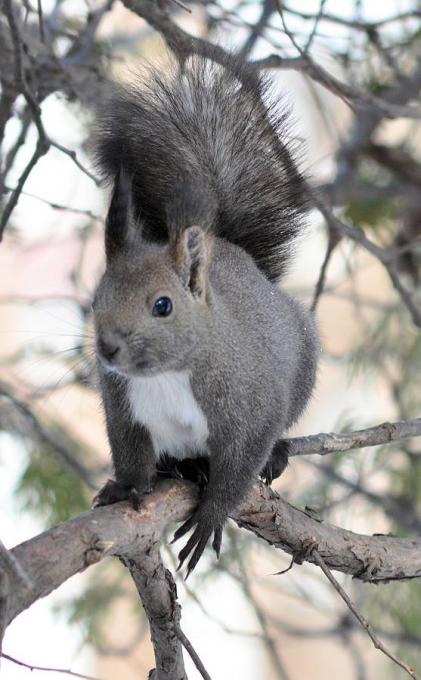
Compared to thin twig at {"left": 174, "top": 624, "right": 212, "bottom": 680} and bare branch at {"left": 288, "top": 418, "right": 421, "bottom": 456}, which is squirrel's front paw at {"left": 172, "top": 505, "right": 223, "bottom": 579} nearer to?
thin twig at {"left": 174, "top": 624, "right": 212, "bottom": 680}

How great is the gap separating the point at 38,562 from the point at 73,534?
0.08 m

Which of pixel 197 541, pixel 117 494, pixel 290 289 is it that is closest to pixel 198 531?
pixel 197 541

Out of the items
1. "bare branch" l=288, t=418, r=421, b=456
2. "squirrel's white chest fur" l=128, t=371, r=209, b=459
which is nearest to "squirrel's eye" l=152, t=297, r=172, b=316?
"squirrel's white chest fur" l=128, t=371, r=209, b=459

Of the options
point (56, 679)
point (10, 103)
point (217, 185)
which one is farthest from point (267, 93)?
point (56, 679)

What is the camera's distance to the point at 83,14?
2.89m

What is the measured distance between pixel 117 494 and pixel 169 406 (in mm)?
166

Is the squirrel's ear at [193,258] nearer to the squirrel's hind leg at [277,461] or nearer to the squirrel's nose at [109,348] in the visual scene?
the squirrel's nose at [109,348]

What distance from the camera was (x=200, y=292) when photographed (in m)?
1.71

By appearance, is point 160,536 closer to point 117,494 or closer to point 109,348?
point 117,494

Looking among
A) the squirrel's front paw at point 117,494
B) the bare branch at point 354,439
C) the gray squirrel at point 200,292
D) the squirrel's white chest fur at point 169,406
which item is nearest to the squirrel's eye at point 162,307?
the gray squirrel at point 200,292

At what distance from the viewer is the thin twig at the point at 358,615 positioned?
1409mm

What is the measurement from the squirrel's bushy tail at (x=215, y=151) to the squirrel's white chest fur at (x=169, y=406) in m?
0.33

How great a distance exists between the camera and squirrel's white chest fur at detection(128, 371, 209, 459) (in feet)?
5.55

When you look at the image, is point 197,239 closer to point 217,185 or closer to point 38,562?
point 217,185
